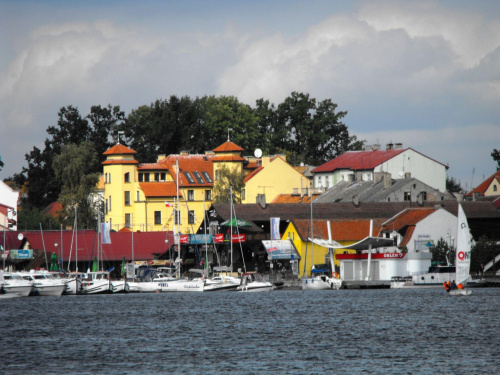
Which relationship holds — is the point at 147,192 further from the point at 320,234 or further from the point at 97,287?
the point at 97,287

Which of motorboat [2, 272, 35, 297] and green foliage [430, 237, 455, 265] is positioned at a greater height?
green foliage [430, 237, 455, 265]

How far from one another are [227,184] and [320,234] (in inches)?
1192

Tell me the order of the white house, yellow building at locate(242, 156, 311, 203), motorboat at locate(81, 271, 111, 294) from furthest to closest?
the white house → yellow building at locate(242, 156, 311, 203) → motorboat at locate(81, 271, 111, 294)

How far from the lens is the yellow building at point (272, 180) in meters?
A: 144

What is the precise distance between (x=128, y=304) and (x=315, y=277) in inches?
915

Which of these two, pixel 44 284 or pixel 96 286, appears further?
pixel 96 286

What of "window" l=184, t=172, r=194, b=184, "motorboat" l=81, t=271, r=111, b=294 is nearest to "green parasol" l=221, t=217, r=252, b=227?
"motorboat" l=81, t=271, r=111, b=294

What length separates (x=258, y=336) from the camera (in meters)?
57.7

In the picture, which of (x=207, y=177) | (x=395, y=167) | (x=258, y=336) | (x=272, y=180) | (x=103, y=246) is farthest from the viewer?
(x=395, y=167)

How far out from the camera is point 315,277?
10344cm

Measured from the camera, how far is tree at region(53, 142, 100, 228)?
473ft

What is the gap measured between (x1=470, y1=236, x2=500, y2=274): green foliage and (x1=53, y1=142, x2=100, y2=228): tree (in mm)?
57704

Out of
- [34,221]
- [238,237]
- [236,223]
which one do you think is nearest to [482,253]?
[238,237]

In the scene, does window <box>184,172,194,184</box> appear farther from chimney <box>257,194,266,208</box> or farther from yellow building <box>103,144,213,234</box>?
chimney <box>257,194,266,208</box>
